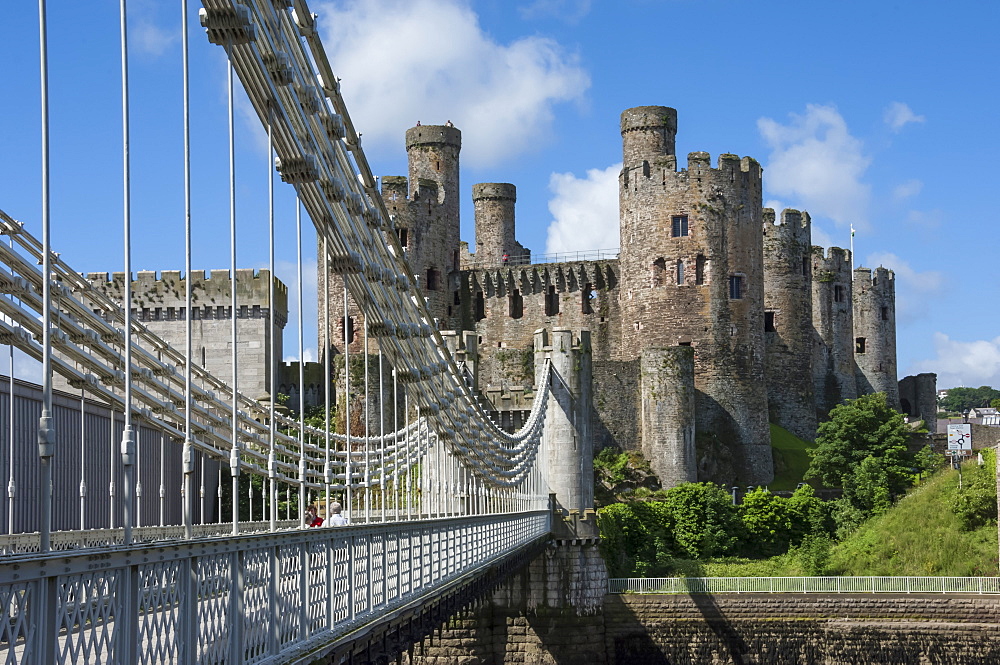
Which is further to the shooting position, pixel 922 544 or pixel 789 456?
pixel 789 456

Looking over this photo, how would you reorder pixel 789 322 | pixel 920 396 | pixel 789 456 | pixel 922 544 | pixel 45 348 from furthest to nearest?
pixel 920 396
pixel 789 322
pixel 789 456
pixel 922 544
pixel 45 348

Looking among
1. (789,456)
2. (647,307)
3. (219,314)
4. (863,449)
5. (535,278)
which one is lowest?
(789,456)

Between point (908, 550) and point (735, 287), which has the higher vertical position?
point (735, 287)

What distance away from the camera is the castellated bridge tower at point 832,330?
5091cm

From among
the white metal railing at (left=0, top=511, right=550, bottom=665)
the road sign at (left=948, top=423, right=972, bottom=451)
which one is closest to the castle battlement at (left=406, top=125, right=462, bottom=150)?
the road sign at (left=948, top=423, right=972, bottom=451)

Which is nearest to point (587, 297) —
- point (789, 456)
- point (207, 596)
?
point (789, 456)

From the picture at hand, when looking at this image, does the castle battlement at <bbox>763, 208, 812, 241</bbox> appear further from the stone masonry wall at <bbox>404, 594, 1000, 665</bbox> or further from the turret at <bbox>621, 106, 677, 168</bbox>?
the stone masonry wall at <bbox>404, 594, 1000, 665</bbox>

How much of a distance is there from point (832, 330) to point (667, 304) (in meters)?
11.2

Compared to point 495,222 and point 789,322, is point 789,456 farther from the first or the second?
point 495,222

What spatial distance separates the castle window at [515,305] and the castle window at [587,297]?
6.77ft

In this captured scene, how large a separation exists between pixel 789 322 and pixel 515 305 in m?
8.76

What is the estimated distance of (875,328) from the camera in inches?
2175

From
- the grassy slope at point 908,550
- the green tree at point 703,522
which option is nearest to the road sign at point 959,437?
the grassy slope at point 908,550

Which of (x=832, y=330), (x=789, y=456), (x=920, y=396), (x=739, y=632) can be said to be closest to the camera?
(x=739, y=632)
